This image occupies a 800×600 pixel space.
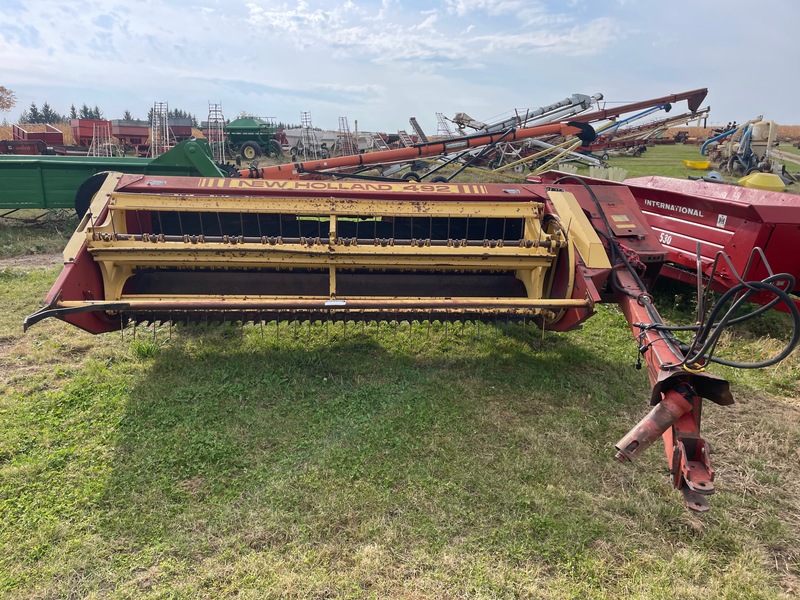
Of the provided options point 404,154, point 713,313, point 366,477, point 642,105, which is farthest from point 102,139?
point 713,313

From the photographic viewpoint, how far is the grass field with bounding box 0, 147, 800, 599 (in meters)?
2.35

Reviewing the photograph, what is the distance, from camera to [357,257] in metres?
3.82

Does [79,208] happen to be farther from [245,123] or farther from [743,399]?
[245,123]

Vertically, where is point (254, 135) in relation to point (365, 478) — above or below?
above

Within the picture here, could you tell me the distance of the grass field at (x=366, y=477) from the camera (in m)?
2.35

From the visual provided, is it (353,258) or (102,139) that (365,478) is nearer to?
(353,258)

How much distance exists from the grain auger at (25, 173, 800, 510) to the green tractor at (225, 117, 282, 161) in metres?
21.1

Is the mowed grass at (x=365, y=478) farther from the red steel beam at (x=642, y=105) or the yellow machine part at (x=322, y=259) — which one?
the red steel beam at (x=642, y=105)

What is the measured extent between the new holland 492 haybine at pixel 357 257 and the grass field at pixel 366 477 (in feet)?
1.84

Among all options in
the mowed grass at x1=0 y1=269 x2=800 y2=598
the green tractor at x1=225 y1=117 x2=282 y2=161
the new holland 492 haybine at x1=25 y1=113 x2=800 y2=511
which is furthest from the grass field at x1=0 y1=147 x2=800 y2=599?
the green tractor at x1=225 y1=117 x2=282 y2=161

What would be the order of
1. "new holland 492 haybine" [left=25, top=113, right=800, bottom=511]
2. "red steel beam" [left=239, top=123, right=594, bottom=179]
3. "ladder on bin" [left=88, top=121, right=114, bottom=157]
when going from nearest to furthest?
"new holland 492 haybine" [left=25, top=113, right=800, bottom=511], "red steel beam" [left=239, top=123, right=594, bottom=179], "ladder on bin" [left=88, top=121, right=114, bottom=157]

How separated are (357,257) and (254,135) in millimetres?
22892

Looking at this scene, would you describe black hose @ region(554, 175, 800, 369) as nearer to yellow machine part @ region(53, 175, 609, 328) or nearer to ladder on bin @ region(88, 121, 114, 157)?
yellow machine part @ region(53, 175, 609, 328)

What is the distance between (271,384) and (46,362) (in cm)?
206
